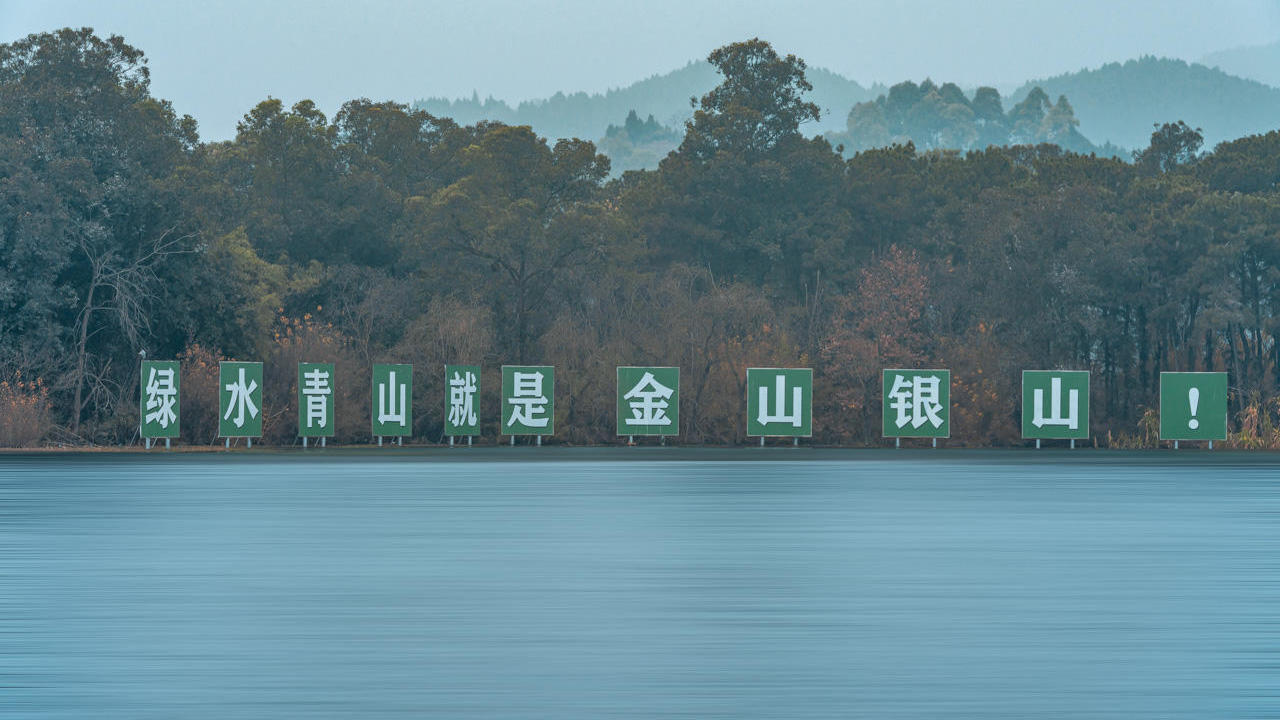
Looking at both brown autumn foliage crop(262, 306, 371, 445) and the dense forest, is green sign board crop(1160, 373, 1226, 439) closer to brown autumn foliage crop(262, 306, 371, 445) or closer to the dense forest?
the dense forest

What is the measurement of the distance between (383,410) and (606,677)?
33.1m

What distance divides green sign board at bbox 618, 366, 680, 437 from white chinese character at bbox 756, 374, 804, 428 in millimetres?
2181

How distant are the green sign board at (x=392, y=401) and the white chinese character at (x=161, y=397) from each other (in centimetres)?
495

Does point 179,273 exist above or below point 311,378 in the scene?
above

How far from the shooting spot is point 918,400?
137 ft

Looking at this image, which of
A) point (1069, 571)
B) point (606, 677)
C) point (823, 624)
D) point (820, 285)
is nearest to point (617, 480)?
point (1069, 571)

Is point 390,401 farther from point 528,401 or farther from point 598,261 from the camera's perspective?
point 598,261

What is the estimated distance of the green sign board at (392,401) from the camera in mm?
40875

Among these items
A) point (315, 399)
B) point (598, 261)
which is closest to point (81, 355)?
point (315, 399)

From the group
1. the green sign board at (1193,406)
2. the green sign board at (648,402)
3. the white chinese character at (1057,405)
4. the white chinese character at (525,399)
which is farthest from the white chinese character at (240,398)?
the green sign board at (1193,406)

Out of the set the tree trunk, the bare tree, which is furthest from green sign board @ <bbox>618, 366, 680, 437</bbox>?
the tree trunk

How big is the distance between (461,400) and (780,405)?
26.6 ft

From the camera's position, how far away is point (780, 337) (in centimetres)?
4603

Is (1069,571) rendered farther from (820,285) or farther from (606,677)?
(820,285)
